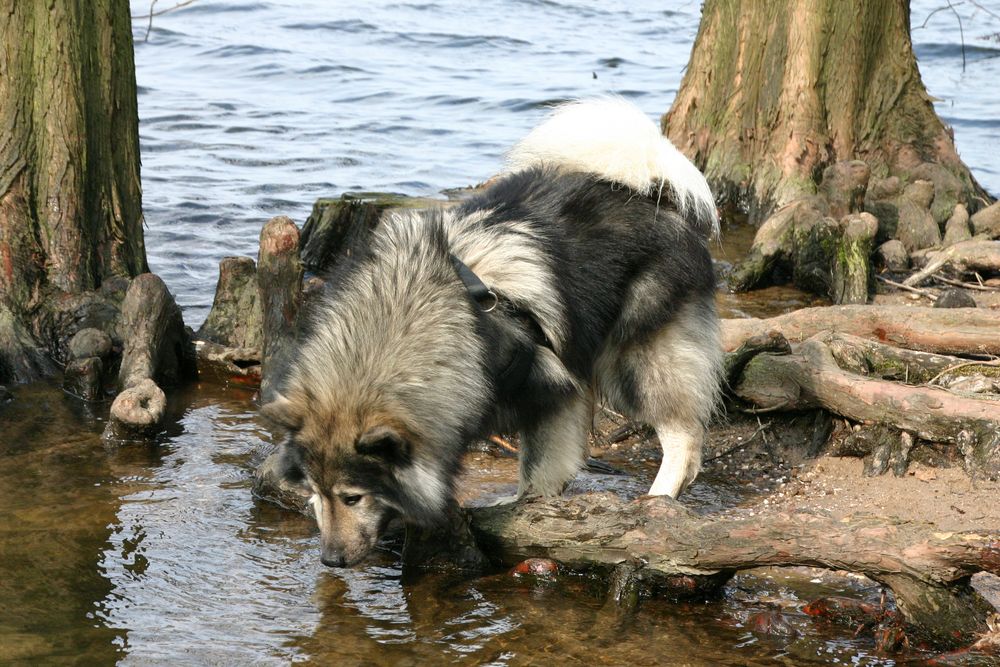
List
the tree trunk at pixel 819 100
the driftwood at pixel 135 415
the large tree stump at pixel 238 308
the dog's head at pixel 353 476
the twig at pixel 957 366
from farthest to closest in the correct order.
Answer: the tree trunk at pixel 819 100 → the large tree stump at pixel 238 308 → the driftwood at pixel 135 415 → the twig at pixel 957 366 → the dog's head at pixel 353 476

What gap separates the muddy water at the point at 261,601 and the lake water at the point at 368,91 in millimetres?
3080

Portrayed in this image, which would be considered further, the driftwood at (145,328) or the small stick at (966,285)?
the small stick at (966,285)

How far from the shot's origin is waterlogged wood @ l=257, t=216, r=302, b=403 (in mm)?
6039

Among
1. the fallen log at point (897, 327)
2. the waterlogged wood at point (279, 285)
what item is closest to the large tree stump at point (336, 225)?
the waterlogged wood at point (279, 285)

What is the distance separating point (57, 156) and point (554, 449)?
11.7ft

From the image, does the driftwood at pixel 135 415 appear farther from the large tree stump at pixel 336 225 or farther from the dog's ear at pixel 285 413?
the large tree stump at pixel 336 225

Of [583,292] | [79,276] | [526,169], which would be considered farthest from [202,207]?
[583,292]

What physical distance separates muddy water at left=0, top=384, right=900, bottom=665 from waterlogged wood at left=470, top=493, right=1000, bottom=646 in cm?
21

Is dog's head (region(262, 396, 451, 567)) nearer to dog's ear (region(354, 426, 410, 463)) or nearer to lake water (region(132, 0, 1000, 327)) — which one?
dog's ear (region(354, 426, 410, 463))

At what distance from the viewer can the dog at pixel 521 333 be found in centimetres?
423

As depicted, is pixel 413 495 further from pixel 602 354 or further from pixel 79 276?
pixel 79 276

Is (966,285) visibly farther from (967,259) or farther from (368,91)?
(368,91)

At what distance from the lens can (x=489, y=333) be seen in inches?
176

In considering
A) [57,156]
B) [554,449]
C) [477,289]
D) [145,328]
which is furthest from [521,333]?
[57,156]
